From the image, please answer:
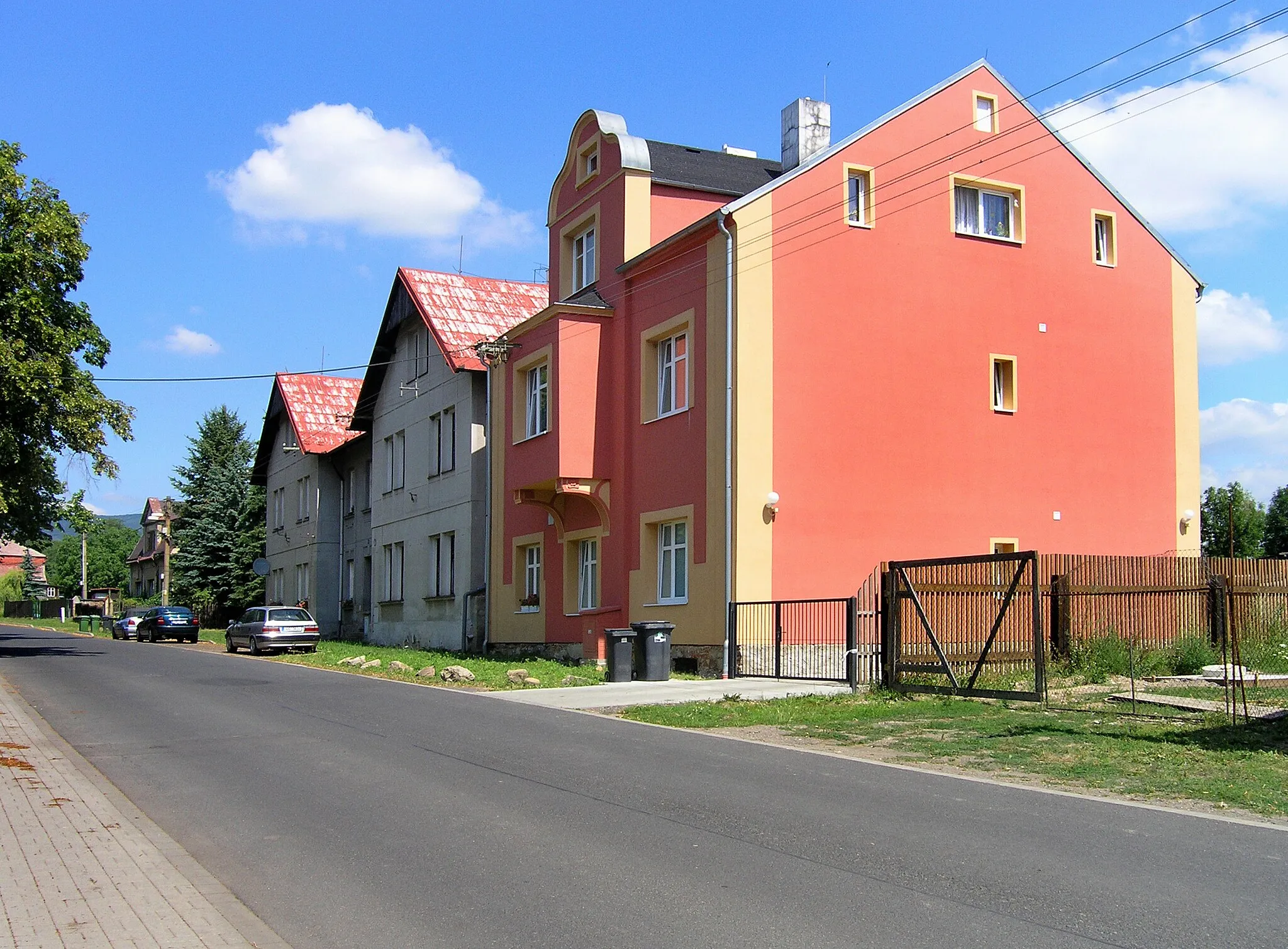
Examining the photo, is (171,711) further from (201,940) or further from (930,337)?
(930,337)

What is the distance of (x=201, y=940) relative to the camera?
6098 millimetres

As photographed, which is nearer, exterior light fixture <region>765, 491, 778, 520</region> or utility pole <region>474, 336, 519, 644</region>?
exterior light fixture <region>765, 491, 778, 520</region>

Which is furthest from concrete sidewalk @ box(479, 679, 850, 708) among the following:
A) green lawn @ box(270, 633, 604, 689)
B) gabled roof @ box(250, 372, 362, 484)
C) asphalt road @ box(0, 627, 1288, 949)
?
gabled roof @ box(250, 372, 362, 484)

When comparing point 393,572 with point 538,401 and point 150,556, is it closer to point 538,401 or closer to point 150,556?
point 538,401

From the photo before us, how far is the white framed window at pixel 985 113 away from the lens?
84.4ft

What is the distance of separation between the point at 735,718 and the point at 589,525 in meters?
12.4

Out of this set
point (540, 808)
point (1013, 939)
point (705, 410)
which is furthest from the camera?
point (705, 410)

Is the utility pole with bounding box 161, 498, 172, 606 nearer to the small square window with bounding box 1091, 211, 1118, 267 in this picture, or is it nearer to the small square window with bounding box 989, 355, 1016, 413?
the small square window with bounding box 989, 355, 1016, 413

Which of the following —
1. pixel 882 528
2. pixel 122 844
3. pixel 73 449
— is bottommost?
pixel 122 844

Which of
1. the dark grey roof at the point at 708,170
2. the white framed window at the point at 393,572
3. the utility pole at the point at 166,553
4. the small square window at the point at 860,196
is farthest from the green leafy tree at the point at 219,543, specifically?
the small square window at the point at 860,196

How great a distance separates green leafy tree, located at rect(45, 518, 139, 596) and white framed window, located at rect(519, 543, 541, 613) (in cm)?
10720

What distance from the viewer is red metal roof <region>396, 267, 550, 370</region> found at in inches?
1387

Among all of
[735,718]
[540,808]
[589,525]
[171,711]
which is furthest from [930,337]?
[540,808]

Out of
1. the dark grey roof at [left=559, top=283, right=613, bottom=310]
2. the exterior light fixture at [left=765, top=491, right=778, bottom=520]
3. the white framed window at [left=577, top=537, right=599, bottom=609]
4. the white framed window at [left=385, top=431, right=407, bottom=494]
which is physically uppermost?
the dark grey roof at [left=559, top=283, right=613, bottom=310]
